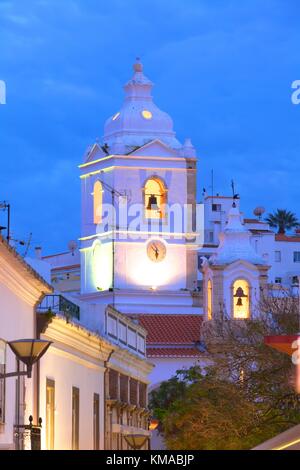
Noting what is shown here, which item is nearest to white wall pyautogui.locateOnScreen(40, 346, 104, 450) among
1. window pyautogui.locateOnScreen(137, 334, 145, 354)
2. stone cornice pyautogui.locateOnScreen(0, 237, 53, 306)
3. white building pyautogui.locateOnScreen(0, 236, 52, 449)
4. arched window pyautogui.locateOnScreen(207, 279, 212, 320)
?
white building pyautogui.locateOnScreen(0, 236, 52, 449)

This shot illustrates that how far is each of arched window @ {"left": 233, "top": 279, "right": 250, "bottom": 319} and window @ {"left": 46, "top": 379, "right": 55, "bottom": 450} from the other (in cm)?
5857

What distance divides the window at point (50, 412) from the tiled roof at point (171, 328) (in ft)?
206

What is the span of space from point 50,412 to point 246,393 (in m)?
18.7

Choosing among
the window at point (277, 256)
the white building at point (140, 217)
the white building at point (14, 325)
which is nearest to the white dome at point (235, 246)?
the white building at point (140, 217)

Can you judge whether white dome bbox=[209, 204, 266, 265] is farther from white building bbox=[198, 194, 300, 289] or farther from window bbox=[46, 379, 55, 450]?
window bbox=[46, 379, 55, 450]

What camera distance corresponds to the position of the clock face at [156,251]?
106 m

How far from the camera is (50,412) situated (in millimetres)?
34406

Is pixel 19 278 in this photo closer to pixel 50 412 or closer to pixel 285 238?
pixel 50 412

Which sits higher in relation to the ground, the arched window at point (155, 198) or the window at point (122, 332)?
the arched window at point (155, 198)

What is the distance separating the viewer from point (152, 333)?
98500 millimetres

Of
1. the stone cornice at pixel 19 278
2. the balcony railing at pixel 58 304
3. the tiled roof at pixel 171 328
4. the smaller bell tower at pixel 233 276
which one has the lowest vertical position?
the stone cornice at pixel 19 278

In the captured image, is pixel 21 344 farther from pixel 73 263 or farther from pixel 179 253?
pixel 73 263

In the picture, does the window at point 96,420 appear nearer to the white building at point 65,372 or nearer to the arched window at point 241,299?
the white building at point 65,372

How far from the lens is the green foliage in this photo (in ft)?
165
